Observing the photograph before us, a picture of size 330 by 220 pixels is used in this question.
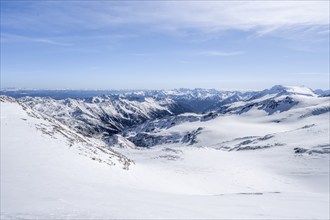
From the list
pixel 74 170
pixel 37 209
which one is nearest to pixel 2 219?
pixel 37 209

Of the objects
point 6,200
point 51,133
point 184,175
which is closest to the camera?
point 6,200

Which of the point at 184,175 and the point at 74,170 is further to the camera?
the point at 184,175

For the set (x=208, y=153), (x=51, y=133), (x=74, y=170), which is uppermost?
(x=51, y=133)

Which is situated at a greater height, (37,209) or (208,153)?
(37,209)

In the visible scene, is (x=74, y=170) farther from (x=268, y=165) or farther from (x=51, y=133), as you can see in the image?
(x=268, y=165)

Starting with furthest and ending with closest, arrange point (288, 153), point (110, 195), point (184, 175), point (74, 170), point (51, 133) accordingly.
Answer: point (288, 153) → point (184, 175) → point (51, 133) → point (74, 170) → point (110, 195)

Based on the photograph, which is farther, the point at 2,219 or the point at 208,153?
the point at 208,153

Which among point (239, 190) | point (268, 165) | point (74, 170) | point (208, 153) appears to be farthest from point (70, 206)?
point (208, 153)

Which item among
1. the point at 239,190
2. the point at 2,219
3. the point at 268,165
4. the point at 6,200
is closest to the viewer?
the point at 2,219

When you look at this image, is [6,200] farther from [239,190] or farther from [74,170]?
[239,190]
